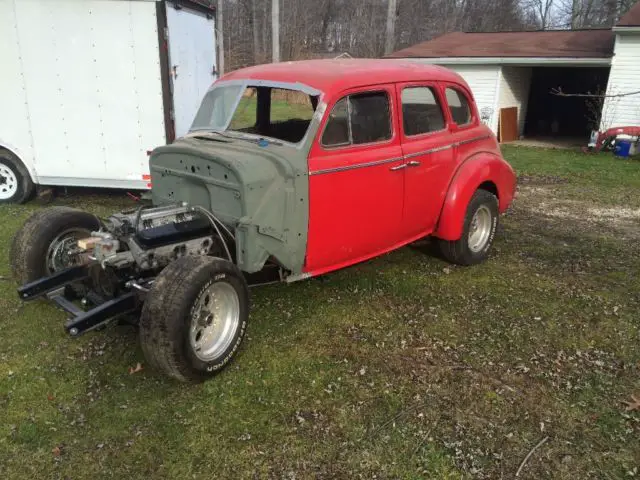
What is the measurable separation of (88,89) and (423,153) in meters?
4.93

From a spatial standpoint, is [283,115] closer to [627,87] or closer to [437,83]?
[437,83]

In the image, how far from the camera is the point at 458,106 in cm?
573

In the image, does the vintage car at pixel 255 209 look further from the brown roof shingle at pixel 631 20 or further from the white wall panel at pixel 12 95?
the brown roof shingle at pixel 631 20

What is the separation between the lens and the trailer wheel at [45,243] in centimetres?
436

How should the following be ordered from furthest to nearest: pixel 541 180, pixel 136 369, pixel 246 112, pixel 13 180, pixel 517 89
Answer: pixel 517 89, pixel 541 180, pixel 13 180, pixel 246 112, pixel 136 369

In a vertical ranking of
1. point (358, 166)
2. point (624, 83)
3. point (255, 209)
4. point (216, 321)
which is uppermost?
point (624, 83)

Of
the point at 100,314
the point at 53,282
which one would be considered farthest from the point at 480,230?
the point at 53,282

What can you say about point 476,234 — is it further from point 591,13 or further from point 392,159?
point 591,13

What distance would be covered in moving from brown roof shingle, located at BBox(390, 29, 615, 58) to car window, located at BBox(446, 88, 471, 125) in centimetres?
1220

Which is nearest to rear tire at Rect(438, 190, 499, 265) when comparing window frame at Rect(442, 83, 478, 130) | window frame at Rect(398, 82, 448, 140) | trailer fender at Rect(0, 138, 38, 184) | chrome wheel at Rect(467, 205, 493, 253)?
chrome wheel at Rect(467, 205, 493, 253)

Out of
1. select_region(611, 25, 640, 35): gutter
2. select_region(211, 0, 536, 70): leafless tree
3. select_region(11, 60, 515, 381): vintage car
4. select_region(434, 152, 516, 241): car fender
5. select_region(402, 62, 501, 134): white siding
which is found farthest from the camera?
select_region(211, 0, 536, 70): leafless tree

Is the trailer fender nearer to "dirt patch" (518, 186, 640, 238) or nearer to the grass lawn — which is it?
the grass lawn

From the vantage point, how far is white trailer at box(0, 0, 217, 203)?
7160 mm

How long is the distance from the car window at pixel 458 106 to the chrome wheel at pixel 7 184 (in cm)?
625
